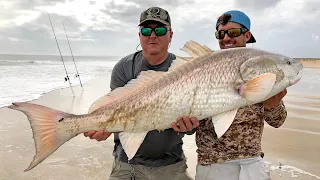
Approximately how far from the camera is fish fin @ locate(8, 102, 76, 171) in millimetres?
2939

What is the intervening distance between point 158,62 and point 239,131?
133 centimetres

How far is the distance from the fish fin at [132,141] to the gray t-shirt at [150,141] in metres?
0.71

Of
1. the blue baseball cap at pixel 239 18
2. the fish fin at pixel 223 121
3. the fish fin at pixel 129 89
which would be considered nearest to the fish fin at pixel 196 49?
the fish fin at pixel 129 89

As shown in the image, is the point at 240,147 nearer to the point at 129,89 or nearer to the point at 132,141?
the point at 132,141

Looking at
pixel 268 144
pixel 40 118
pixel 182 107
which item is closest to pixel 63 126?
pixel 40 118

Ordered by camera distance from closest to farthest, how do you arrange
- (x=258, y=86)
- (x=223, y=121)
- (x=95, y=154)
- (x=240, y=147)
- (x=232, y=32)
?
(x=258, y=86), (x=223, y=121), (x=240, y=147), (x=232, y=32), (x=95, y=154)

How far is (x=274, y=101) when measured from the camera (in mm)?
3248

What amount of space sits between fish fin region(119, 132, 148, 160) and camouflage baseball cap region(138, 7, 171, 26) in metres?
1.44

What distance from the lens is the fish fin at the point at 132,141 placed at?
3148 millimetres

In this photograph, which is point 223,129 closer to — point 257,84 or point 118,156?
point 257,84

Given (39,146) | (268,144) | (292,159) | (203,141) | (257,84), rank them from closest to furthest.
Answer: (257,84) → (39,146) → (203,141) → (292,159) → (268,144)

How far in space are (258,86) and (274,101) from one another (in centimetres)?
57

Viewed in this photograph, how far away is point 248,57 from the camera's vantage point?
295 cm

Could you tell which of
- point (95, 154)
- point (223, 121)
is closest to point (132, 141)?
point (223, 121)
